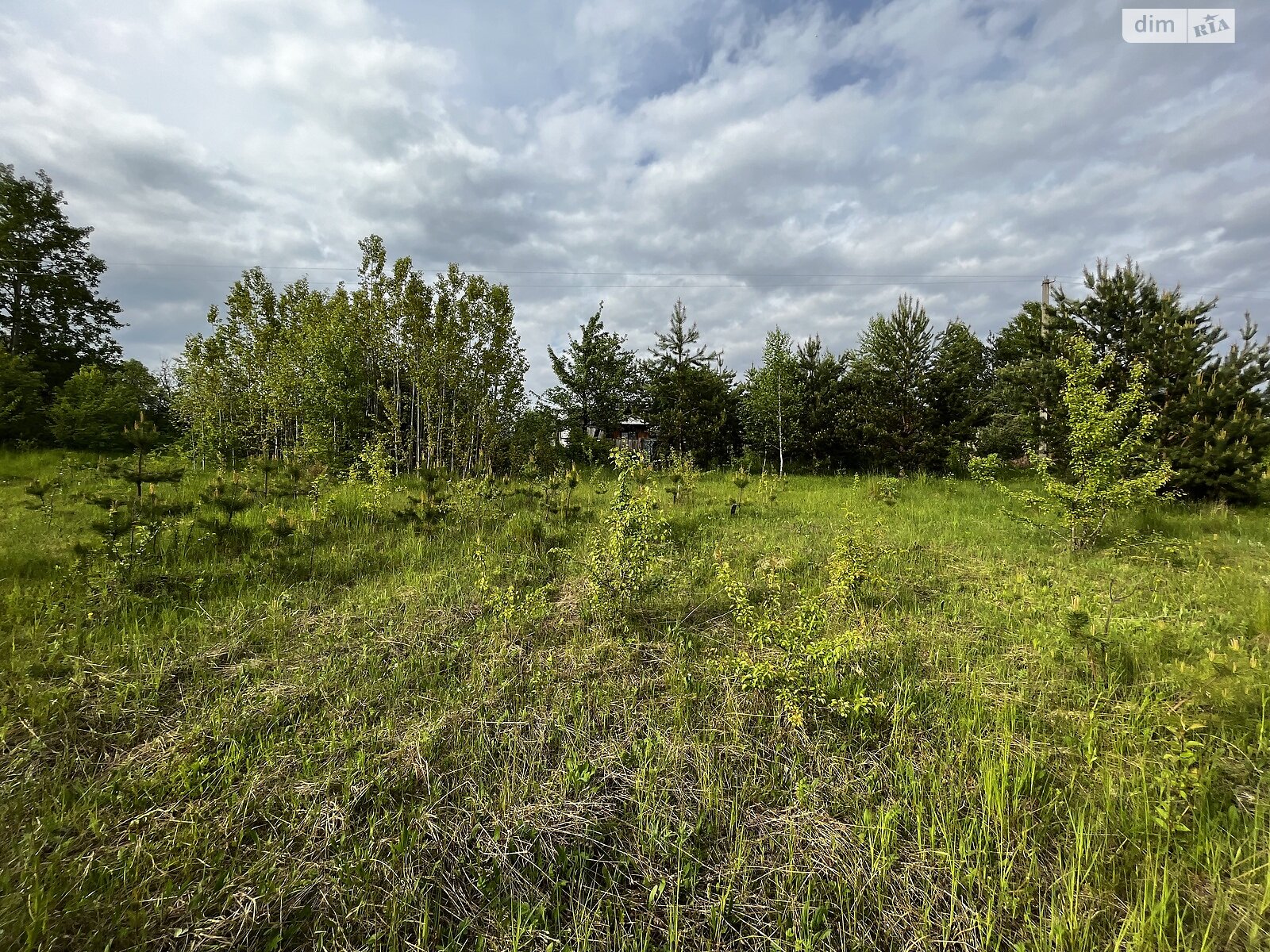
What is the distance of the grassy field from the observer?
1.80 m

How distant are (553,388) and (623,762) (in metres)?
16.8

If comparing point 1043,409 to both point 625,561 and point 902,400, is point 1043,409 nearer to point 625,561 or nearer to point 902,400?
point 902,400

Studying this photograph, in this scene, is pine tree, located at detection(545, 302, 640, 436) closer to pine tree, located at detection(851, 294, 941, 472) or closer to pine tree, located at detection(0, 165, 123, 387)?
pine tree, located at detection(851, 294, 941, 472)

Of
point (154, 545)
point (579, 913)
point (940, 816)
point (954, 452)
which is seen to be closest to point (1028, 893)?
point (940, 816)

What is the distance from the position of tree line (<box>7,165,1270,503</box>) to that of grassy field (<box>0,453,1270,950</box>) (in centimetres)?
560

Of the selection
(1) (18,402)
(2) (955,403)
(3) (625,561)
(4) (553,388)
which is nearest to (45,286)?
(1) (18,402)

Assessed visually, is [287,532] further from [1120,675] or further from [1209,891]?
[1120,675]

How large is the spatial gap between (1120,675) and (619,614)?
3542mm

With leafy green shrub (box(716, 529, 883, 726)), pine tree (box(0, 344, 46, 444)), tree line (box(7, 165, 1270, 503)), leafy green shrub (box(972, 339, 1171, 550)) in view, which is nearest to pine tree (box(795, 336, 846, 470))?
tree line (box(7, 165, 1270, 503))

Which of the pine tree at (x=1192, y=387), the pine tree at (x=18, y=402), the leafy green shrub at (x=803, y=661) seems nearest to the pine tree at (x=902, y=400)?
the pine tree at (x=1192, y=387)

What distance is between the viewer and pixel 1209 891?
179 centimetres

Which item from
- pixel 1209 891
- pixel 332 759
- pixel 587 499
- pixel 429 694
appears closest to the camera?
pixel 1209 891

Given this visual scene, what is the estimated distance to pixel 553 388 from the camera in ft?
60.1

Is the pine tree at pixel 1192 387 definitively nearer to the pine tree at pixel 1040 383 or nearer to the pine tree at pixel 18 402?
the pine tree at pixel 1040 383
